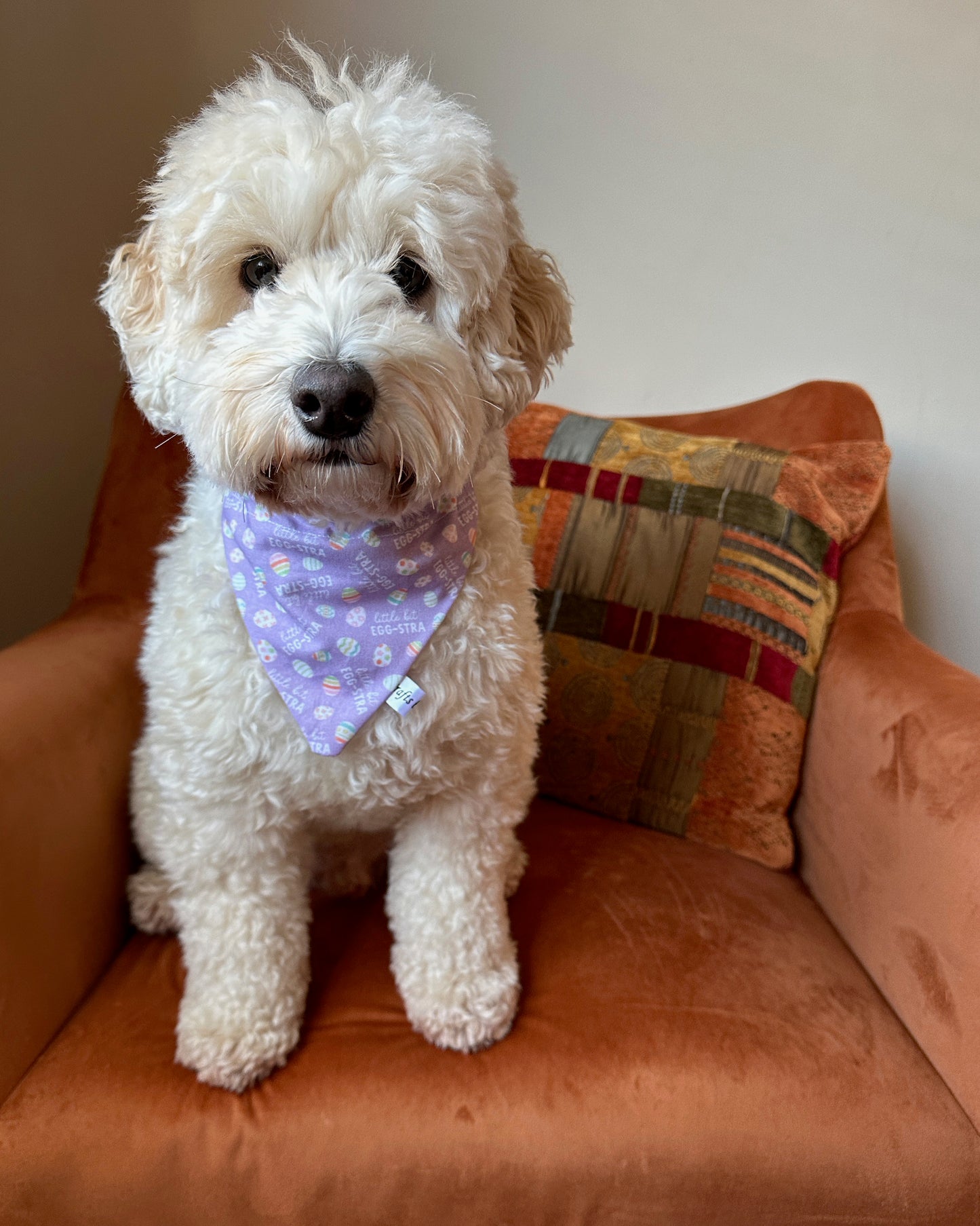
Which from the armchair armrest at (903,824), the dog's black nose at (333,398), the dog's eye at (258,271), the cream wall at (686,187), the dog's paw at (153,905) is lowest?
the dog's paw at (153,905)

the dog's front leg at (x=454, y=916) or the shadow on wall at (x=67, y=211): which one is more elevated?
the shadow on wall at (x=67, y=211)

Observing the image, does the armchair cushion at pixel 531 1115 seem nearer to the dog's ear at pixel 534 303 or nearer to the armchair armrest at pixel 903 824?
the armchair armrest at pixel 903 824

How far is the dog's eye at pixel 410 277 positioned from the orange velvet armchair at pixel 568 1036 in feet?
2.34

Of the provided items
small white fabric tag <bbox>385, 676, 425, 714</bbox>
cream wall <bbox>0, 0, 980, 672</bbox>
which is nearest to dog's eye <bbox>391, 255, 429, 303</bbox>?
small white fabric tag <bbox>385, 676, 425, 714</bbox>

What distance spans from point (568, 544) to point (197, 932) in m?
0.88

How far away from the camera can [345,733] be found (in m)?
0.96

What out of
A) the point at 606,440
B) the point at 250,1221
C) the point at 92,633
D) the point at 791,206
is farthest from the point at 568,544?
the point at 250,1221

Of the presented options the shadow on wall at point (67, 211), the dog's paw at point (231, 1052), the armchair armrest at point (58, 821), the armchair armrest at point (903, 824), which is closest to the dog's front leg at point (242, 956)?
the dog's paw at point (231, 1052)

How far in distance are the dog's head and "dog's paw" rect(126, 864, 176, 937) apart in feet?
2.16

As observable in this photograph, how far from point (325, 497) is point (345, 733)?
281mm

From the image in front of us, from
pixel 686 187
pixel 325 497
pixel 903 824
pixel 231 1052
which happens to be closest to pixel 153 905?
pixel 231 1052

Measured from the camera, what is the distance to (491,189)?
2.93 ft

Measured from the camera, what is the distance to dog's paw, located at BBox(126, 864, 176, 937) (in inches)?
47.1

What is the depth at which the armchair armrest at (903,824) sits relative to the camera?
1040mm
